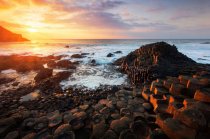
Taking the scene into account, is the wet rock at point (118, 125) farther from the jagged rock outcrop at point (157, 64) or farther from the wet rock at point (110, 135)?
the jagged rock outcrop at point (157, 64)

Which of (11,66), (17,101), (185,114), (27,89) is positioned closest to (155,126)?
(185,114)

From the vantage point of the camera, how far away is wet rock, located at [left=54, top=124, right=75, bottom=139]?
13.8ft

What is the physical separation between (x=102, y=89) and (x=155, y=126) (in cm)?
511

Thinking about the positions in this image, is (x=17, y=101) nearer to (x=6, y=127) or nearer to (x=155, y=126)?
(x=6, y=127)

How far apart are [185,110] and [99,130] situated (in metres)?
2.40

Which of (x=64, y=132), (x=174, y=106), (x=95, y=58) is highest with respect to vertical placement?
(x=174, y=106)

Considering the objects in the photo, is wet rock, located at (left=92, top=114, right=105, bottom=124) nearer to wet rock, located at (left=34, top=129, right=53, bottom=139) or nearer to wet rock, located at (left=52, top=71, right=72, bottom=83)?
wet rock, located at (left=34, top=129, right=53, bottom=139)

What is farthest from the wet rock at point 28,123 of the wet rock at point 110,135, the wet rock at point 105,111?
the wet rock at point 110,135

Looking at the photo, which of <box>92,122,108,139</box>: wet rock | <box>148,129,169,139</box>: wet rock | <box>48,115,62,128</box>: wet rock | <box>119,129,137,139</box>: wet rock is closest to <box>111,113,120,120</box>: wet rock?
<box>92,122,108,139</box>: wet rock

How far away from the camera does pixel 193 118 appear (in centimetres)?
341

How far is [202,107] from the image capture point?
3.71 m

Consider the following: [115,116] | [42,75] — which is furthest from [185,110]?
[42,75]

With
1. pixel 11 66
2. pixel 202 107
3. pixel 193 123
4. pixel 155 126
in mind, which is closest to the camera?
pixel 193 123

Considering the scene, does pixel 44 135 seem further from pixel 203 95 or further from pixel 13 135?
pixel 203 95
